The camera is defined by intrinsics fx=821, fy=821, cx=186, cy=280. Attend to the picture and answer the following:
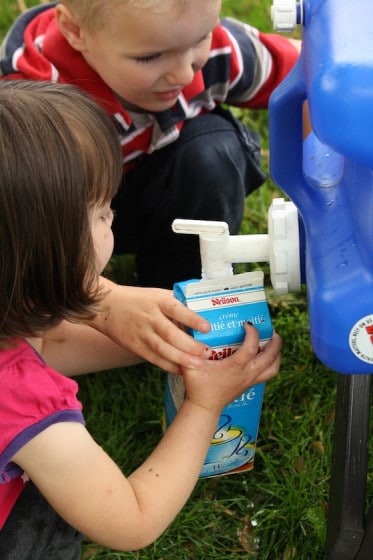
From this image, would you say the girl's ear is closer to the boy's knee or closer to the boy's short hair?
the boy's short hair

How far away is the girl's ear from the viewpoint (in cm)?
130

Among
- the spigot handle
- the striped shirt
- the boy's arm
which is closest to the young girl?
the spigot handle

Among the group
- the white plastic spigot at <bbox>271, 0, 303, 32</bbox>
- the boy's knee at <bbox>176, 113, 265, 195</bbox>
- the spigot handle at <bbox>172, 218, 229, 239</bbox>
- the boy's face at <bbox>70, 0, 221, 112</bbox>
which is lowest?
the boy's knee at <bbox>176, 113, 265, 195</bbox>

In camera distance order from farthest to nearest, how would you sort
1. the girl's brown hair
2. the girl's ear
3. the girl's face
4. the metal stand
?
the girl's ear
the metal stand
the girl's face
the girl's brown hair

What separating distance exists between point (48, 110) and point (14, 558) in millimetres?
591

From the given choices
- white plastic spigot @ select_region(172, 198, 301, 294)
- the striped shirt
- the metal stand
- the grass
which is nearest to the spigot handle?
white plastic spigot @ select_region(172, 198, 301, 294)

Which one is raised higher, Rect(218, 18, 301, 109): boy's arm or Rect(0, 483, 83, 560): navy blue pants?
Rect(218, 18, 301, 109): boy's arm

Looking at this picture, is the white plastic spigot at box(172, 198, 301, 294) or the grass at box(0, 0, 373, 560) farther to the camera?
the grass at box(0, 0, 373, 560)

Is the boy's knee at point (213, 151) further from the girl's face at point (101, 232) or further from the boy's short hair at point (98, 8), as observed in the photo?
the girl's face at point (101, 232)

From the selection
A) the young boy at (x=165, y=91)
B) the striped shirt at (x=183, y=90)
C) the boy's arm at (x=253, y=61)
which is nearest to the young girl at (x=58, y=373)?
the young boy at (x=165, y=91)

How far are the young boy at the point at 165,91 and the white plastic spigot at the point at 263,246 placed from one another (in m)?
0.34

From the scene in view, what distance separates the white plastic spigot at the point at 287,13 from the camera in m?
0.79

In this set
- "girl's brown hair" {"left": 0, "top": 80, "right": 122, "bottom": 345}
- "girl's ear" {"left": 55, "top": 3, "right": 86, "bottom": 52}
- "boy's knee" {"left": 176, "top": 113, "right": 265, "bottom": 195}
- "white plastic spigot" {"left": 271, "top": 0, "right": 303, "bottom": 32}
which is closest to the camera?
"white plastic spigot" {"left": 271, "top": 0, "right": 303, "bottom": 32}

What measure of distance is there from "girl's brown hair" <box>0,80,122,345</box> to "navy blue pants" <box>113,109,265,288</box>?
425mm
